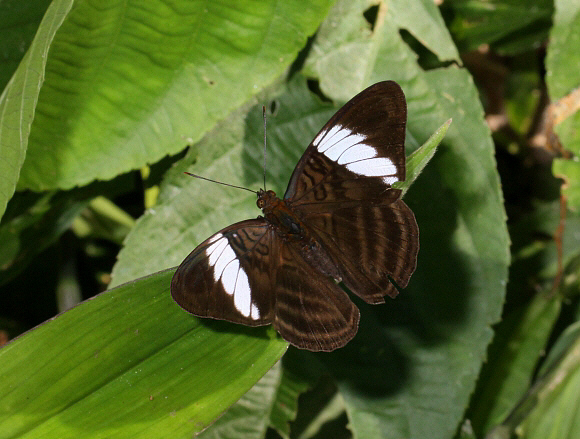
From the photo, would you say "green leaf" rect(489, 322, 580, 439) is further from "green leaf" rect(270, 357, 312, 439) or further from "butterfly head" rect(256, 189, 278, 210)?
"butterfly head" rect(256, 189, 278, 210)

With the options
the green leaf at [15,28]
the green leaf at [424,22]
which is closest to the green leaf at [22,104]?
the green leaf at [15,28]

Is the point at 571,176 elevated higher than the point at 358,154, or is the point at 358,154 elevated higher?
the point at 358,154

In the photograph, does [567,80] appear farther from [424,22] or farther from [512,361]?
[512,361]

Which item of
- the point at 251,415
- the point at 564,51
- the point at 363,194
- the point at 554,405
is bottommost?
the point at 251,415

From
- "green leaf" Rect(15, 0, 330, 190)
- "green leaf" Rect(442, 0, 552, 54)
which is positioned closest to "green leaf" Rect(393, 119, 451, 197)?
"green leaf" Rect(15, 0, 330, 190)

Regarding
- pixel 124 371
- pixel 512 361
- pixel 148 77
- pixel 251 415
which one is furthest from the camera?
pixel 512 361

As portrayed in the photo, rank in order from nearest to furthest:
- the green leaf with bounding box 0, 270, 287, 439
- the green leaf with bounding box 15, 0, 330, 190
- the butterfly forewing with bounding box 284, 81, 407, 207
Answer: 1. the green leaf with bounding box 0, 270, 287, 439
2. the butterfly forewing with bounding box 284, 81, 407, 207
3. the green leaf with bounding box 15, 0, 330, 190

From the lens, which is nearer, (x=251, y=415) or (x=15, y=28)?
(x=15, y=28)

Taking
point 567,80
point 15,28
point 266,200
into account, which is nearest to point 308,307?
point 266,200
